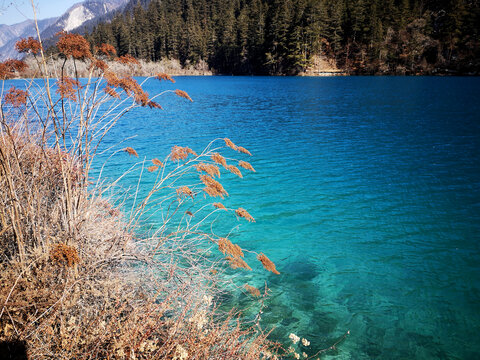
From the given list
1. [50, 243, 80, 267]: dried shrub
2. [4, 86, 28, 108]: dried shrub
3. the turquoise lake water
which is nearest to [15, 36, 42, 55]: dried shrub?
[4, 86, 28, 108]: dried shrub

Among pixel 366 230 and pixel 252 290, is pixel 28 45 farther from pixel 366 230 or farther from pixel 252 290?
pixel 366 230

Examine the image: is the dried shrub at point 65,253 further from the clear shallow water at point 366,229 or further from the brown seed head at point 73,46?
the clear shallow water at point 366,229

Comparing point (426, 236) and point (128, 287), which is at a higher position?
point (128, 287)

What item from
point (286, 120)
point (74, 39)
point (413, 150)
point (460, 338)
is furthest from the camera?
point (286, 120)

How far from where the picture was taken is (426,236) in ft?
24.0

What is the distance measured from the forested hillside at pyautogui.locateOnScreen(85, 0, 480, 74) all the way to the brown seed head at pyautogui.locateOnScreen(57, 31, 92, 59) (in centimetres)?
7841

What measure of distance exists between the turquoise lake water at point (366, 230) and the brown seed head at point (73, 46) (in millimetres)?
4490

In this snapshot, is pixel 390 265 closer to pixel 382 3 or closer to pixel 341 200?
pixel 341 200

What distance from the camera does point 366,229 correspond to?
771 centimetres

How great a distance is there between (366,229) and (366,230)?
59 mm

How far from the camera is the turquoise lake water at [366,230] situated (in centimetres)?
463

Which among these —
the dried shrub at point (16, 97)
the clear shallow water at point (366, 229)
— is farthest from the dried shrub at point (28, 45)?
the clear shallow water at point (366, 229)

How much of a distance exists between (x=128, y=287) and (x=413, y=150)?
15597mm

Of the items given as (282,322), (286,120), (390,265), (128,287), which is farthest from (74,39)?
(286,120)
